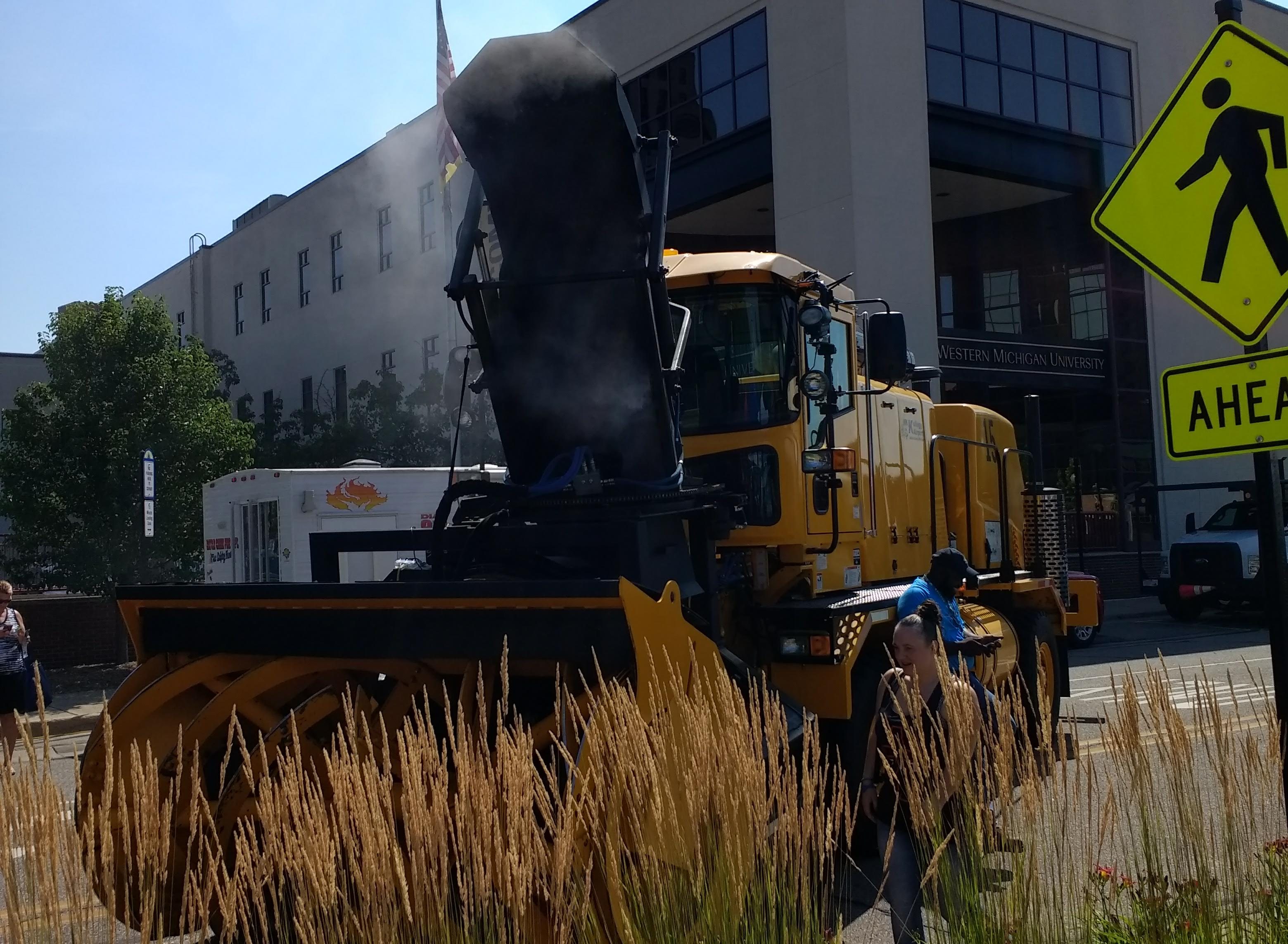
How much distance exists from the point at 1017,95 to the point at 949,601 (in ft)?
71.6

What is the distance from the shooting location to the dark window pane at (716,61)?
83.3 ft

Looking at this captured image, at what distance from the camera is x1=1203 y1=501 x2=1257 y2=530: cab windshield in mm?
23578

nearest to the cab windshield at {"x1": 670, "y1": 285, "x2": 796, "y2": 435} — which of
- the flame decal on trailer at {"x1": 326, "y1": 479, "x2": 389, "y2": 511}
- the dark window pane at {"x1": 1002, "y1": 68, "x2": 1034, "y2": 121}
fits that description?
the flame decal on trailer at {"x1": 326, "y1": 479, "x2": 389, "y2": 511}

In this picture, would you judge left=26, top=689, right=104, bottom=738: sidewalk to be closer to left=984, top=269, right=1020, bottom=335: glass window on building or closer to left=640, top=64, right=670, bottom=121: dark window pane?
left=640, top=64, right=670, bottom=121: dark window pane

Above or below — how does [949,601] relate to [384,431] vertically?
below

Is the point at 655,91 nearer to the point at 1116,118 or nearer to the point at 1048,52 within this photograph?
the point at 1048,52

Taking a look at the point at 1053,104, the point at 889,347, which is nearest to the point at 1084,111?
the point at 1053,104

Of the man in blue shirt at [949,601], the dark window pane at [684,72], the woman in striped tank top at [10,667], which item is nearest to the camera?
the man in blue shirt at [949,601]

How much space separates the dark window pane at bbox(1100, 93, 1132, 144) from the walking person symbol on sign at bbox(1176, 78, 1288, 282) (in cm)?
2556

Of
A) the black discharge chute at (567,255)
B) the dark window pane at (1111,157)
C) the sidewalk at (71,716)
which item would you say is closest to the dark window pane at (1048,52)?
the dark window pane at (1111,157)

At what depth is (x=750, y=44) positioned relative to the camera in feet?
81.9

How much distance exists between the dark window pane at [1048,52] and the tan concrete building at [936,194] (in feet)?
0.17

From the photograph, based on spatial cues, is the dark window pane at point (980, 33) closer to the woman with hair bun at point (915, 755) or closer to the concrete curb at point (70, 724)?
the concrete curb at point (70, 724)

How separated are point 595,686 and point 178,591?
6.99 ft
